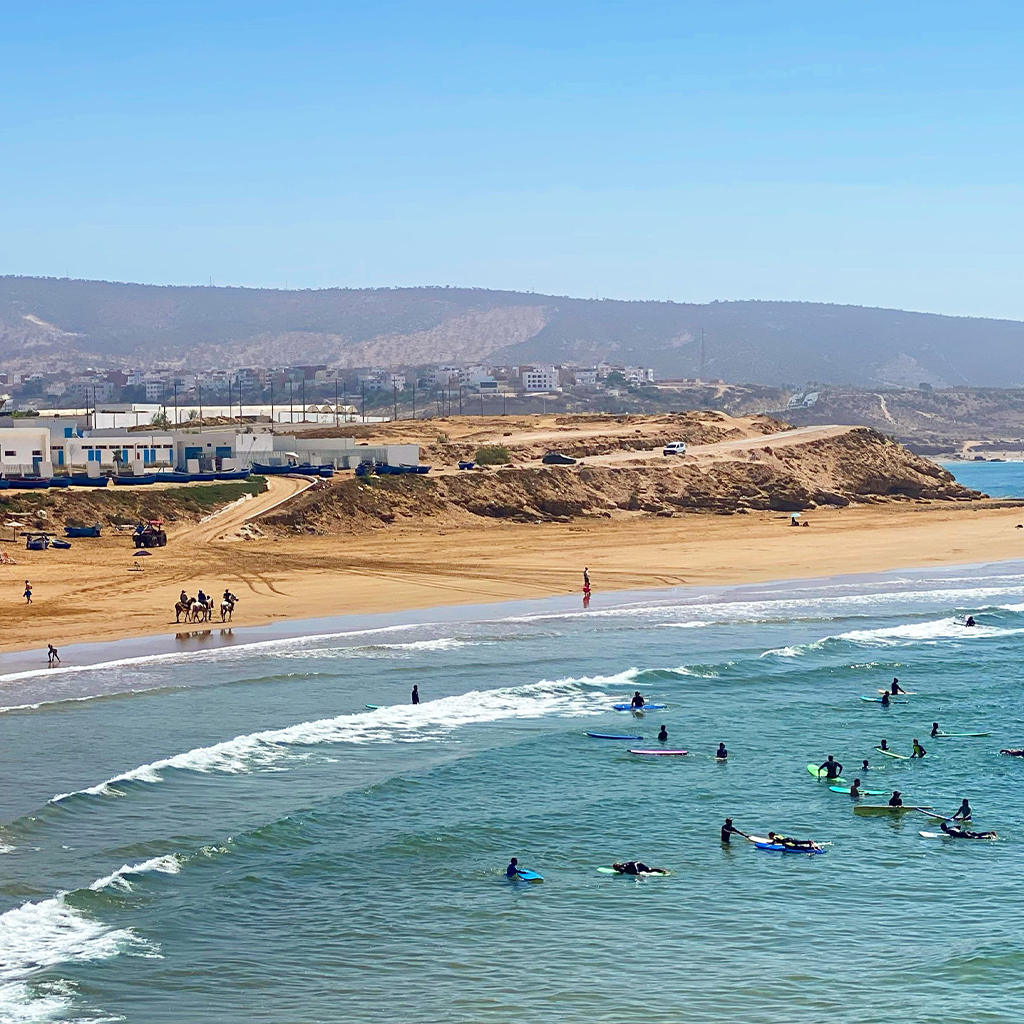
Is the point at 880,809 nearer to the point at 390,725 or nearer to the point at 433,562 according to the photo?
the point at 390,725

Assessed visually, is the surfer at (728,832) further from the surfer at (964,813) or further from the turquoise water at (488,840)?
the surfer at (964,813)

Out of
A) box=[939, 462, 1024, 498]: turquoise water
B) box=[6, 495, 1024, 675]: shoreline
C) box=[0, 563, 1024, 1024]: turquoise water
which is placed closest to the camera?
box=[0, 563, 1024, 1024]: turquoise water

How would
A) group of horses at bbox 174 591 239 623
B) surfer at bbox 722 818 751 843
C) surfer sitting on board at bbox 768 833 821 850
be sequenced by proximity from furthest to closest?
group of horses at bbox 174 591 239 623, surfer at bbox 722 818 751 843, surfer sitting on board at bbox 768 833 821 850

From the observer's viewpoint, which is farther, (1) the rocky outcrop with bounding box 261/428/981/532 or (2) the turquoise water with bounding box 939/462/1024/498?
(2) the turquoise water with bounding box 939/462/1024/498

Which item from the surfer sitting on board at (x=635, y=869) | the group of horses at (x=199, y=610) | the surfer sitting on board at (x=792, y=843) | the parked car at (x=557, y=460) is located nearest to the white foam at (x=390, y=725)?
the surfer sitting on board at (x=635, y=869)

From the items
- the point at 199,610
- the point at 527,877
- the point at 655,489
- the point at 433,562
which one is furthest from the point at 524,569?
the point at 527,877

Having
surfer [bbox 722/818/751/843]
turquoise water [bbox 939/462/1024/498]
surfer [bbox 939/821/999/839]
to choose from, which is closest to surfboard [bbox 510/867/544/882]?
surfer [bbox 722/818/751/843]

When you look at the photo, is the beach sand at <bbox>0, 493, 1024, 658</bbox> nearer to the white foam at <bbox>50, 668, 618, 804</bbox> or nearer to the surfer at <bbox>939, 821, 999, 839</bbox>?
the white foam at <bbox>50, 668, 618, 804</bbox>
